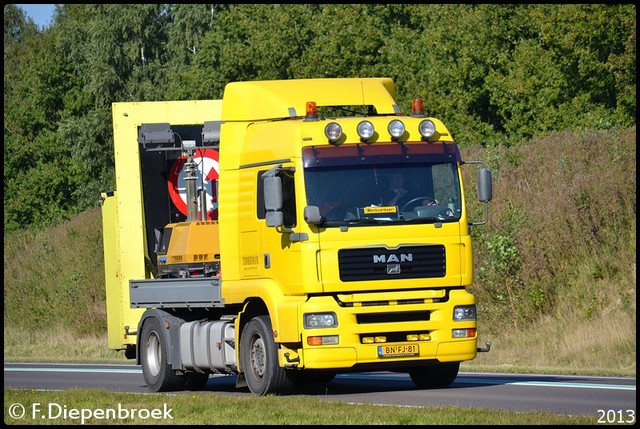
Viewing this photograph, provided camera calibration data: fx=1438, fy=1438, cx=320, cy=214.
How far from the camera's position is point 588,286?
98.2ft

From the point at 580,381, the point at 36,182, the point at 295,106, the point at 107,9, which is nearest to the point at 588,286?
the point at 580,381

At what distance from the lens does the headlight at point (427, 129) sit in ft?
58.7

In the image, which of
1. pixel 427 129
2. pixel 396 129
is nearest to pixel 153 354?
pixel 396 129

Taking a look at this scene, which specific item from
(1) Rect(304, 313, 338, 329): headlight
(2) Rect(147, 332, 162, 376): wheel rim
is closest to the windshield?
(1) Rect(304, 313, 338, 329): headlight

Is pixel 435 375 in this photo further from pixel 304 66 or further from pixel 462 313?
pixel 304 66

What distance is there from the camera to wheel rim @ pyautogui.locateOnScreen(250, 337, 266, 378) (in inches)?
708

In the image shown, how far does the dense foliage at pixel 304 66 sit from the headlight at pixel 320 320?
21.6 meters

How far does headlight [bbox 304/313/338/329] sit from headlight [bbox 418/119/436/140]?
2583mm

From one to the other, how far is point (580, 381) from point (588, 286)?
421 inches

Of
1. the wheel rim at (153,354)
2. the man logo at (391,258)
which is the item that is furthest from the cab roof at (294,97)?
the wheel rim at (153,354)

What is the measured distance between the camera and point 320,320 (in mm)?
17062

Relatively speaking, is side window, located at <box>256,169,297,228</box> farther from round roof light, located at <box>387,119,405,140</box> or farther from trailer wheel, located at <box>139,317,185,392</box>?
trailer wheel, located at <box>139,317,185,392</box>

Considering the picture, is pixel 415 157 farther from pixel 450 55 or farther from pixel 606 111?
pixel 450 55

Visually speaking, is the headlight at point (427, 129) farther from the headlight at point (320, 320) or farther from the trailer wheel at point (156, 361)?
the trailer wheel at point (156, 361)
